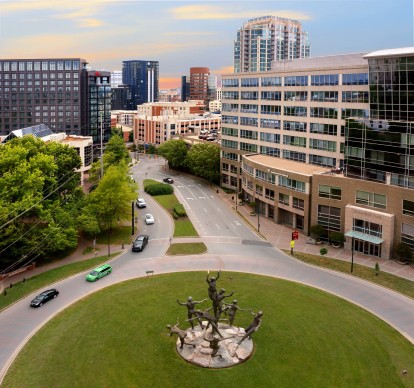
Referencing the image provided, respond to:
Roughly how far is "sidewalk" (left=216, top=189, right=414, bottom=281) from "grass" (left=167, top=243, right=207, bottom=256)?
10223mm

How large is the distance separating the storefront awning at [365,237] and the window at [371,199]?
154 inches

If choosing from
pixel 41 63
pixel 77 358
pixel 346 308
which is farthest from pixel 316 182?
pixel 41 63

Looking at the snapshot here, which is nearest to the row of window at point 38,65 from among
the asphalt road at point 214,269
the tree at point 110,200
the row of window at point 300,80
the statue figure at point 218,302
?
the row of window at point 300,80

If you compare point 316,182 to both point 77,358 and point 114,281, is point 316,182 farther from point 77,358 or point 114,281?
point 77,358

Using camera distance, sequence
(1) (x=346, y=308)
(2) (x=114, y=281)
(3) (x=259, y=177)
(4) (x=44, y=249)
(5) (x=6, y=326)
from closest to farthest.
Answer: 1. (5) (x=6, y=326)
2. (1) (x=346, y=308)
3. (2) (x=114, y=281)
4. (4) (x=44, y=249)
5. (3) (x=259, y=177)

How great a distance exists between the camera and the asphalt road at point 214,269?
40562 millimetres

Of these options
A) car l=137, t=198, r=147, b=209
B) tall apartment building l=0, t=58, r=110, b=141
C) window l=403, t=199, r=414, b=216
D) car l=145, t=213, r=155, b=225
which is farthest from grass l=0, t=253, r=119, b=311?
tall apartment building l=0, t=58, r=110, b=141

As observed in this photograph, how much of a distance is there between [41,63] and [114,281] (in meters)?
121

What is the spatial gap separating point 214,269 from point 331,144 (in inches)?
1268

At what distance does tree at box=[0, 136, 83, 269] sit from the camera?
5147cm

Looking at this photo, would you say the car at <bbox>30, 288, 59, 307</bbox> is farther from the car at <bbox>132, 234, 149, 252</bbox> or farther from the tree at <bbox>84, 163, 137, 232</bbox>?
the tree at <bbox>84, 163, 137, 232</bbox>

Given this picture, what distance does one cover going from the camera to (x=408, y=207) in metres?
54.5

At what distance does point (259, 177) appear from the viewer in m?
77.4

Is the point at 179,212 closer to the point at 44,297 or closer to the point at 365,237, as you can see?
the point at 365,237
